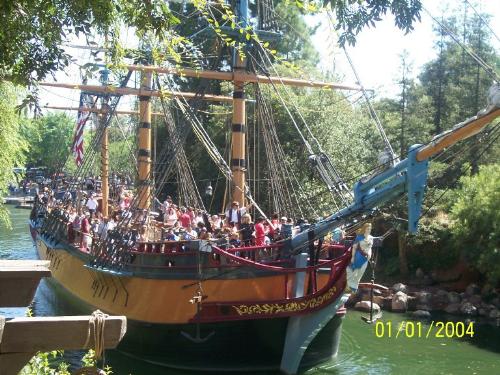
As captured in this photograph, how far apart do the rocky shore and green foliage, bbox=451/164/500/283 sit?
742 millimetres

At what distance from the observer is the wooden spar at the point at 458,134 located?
379 inches

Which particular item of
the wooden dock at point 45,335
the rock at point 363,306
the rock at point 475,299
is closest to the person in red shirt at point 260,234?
the rock at point 363,306

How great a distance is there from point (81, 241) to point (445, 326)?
10530 millimetres

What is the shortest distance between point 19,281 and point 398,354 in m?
13.1

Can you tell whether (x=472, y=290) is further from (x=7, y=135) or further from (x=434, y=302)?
(x=7, y=135)

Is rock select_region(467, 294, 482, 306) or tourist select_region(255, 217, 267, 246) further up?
tourist select_region(255, 217, 267, 246)

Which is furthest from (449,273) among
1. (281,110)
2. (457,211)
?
(281,110)

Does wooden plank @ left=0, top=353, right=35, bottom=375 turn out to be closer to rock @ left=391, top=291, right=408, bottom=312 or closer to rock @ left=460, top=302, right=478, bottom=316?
rock @ left=391, top=291, right=408, bottom=312

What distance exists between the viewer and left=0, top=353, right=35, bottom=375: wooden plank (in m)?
3.10

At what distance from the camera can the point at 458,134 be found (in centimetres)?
1010

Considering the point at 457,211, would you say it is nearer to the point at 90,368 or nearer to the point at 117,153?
the point at 90,368

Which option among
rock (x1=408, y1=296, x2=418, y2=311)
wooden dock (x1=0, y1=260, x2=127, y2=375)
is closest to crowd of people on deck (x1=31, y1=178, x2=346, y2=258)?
rock (x1=408, y1=296, x2=418, y2=311)

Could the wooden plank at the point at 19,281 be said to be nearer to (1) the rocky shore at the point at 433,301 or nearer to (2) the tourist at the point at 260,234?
(2) the tourist at the point at 260,234

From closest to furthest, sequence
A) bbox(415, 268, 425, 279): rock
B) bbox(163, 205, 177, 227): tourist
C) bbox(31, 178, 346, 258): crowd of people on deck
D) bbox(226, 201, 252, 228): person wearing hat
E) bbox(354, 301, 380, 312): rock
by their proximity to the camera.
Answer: bbox(31, 178, 346, 258): crowd of people on deck < bbox(226, 201, 252, 228): person wearing hat < bbox(163, 205, 177, 227): tourist < bbox(354, 301, 380, 312): rock < bbox(415, 268, 425, 279): rock
